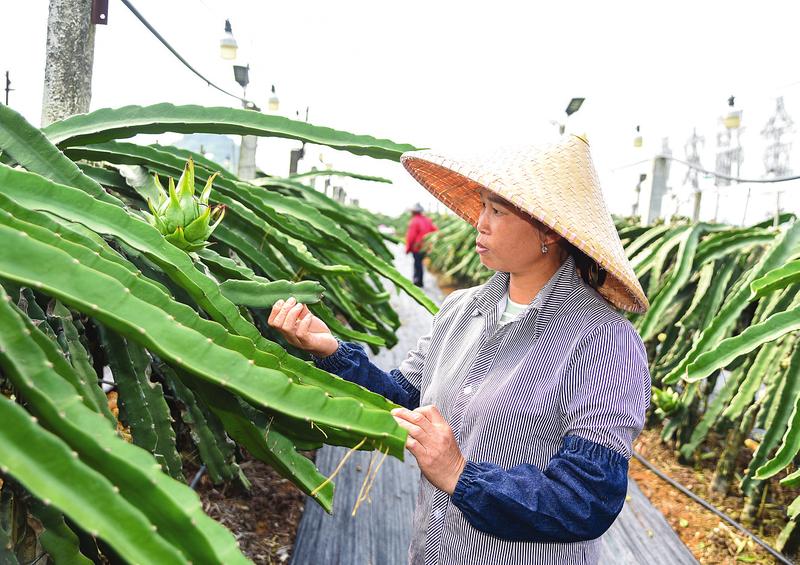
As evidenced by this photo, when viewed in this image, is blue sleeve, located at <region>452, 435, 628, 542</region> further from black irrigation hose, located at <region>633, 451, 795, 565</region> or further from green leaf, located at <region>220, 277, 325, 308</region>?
black irrigation hose, located at <region>633, 451, 795, 565</region>

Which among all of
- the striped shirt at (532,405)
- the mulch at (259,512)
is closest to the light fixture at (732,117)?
the mulch at (259,512)

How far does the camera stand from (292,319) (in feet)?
4.42

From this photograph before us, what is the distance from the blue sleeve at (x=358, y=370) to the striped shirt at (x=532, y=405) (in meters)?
0.13

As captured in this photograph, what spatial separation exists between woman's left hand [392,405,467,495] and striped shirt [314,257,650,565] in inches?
0.9

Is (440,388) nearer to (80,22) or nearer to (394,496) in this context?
(80,22)

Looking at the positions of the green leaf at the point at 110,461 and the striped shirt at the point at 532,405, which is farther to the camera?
the striped shirt at the point at 532,405

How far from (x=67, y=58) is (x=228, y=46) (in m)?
3.84

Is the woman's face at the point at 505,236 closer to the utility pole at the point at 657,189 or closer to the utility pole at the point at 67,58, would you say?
the utility pole at the point at 67,58

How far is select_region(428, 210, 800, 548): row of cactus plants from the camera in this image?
5.82 ft

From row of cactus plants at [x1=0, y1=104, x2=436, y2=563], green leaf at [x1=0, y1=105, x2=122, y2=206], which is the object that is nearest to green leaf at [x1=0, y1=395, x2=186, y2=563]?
row of cactus plants at [x1=0, y1=104, x2=436, y2=563]

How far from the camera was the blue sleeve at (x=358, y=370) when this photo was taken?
4.61ft

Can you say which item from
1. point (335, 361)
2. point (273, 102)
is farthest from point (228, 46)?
point (335, 361)

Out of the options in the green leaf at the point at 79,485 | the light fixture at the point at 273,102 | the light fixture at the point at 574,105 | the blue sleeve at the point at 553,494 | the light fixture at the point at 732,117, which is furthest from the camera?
the light fixture at the point at 273,102

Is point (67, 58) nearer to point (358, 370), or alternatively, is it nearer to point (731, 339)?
point (358, 370)
